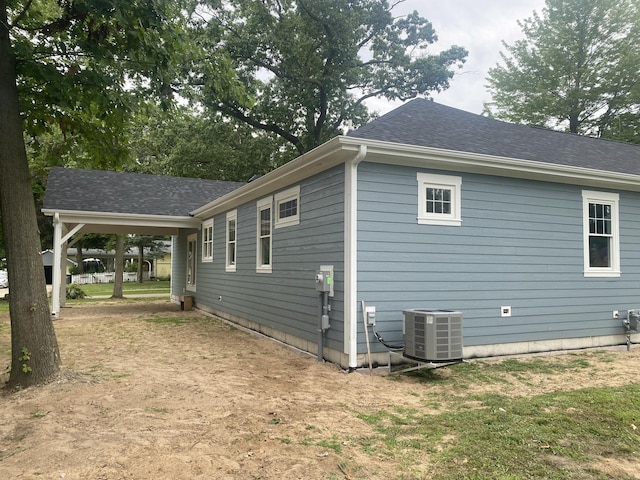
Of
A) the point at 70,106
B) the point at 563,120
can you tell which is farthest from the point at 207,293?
the point at 563,120

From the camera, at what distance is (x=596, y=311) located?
26.0 feet

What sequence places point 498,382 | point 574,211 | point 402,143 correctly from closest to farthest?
point 498,382 < point 402,143 < point 574,211

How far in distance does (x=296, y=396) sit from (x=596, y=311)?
235 inches

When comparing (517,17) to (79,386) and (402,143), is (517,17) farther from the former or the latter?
(79,386)

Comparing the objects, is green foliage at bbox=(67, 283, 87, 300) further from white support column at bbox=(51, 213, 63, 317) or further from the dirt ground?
the dirt ground

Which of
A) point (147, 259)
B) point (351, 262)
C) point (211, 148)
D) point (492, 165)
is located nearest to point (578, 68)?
point (211, 148)

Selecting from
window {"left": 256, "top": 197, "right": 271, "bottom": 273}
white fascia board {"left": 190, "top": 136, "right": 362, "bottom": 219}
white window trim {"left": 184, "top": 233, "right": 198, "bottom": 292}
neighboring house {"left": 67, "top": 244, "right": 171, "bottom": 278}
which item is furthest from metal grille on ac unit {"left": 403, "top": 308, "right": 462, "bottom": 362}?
neighboring house {"left": 67, "top": 244, "right": 171, "bottom": 278}

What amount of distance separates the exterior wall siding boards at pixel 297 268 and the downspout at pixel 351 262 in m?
0.18

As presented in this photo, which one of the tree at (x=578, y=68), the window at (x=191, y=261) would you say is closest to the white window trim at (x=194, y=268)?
the window at (x=191, y=261)

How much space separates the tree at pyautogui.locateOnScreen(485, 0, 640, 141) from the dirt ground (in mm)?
20259

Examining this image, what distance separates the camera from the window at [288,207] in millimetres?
7777

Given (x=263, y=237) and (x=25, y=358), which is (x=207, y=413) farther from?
(x=263, y=237)

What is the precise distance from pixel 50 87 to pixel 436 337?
5759 millimetres

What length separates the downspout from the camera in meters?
5.93
